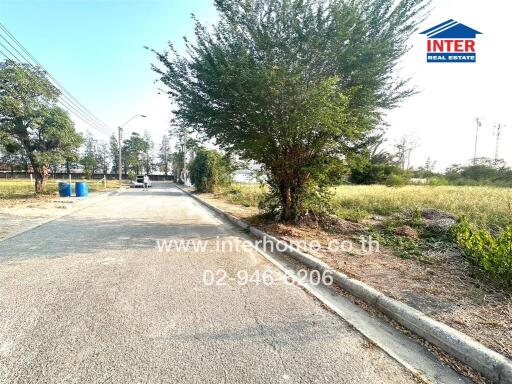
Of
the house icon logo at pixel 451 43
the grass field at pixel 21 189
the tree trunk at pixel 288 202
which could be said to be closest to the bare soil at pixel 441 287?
the tree trunk at pixel 288 202

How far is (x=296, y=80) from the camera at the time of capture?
579cm

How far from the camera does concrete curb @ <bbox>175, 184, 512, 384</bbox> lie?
2066 millimetres

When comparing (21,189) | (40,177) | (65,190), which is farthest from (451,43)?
(21,189)

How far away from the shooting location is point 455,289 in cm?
347

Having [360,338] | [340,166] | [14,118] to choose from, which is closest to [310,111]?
[340,166]

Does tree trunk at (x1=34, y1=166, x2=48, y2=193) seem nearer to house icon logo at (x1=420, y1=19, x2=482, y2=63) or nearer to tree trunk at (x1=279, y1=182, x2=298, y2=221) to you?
tree trunk at (x1=279, y1=182, x2=298, y2=221)

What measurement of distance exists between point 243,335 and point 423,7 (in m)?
7.78

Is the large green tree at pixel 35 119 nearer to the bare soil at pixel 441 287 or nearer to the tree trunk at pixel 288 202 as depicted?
the tree trunk at pixel 288 202

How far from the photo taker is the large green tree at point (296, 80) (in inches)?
233

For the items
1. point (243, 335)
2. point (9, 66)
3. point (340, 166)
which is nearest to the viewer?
point (243, 335)

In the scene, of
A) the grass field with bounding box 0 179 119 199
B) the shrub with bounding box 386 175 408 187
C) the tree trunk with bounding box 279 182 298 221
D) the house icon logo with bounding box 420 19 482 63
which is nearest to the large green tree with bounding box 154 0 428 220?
the tree trunk with bounding box 279 182 298 221

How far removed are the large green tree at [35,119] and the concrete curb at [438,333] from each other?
16.9m

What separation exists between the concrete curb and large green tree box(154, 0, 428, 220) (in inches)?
135

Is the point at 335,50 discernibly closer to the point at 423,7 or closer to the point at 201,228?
the point at 423,7
